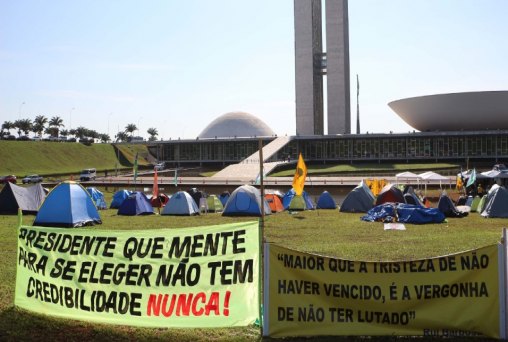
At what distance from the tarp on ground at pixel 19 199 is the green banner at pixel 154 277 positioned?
21974mm

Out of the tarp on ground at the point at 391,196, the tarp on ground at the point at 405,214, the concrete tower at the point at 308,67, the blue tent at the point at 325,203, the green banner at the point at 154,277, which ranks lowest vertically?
the blue tent at the point at 325,203

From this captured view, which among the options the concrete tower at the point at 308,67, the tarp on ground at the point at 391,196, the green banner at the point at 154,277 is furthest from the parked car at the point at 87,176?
the green banner at the point at 154,277

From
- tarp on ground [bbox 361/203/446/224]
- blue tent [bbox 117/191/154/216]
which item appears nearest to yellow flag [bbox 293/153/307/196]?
tarp on ground [bbox 361/203/446/224]

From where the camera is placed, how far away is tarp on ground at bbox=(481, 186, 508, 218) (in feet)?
87.5

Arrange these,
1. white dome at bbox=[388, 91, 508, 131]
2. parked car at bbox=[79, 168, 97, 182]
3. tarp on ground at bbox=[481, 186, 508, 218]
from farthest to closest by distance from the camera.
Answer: white dome at bbox=[388, 91, 508, 131], parked car at bbox=[79, 168, 97, 182], tarp on ground at bbox=[481, 186, 508, 218]

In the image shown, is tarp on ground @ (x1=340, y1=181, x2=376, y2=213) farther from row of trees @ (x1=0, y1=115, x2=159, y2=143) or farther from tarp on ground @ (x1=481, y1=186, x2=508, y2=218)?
row of trees @ (x1=0, y1=115, x2=159, y2=143)

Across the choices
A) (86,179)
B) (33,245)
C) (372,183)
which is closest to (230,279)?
(33,245)

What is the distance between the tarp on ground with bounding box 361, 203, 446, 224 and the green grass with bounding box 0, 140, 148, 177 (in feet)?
199

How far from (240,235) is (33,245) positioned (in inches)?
142

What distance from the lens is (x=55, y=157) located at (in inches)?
3607

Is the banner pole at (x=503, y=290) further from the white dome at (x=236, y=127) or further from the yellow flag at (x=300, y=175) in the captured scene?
the white dome at (x=236, y=127)

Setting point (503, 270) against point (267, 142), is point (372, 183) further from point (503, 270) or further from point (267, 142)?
point (267, 142)

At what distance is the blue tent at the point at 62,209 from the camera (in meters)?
23.2

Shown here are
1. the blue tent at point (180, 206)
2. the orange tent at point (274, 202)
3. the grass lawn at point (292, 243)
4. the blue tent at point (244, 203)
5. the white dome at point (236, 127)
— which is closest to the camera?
the grass lawn at point (292, 243)
